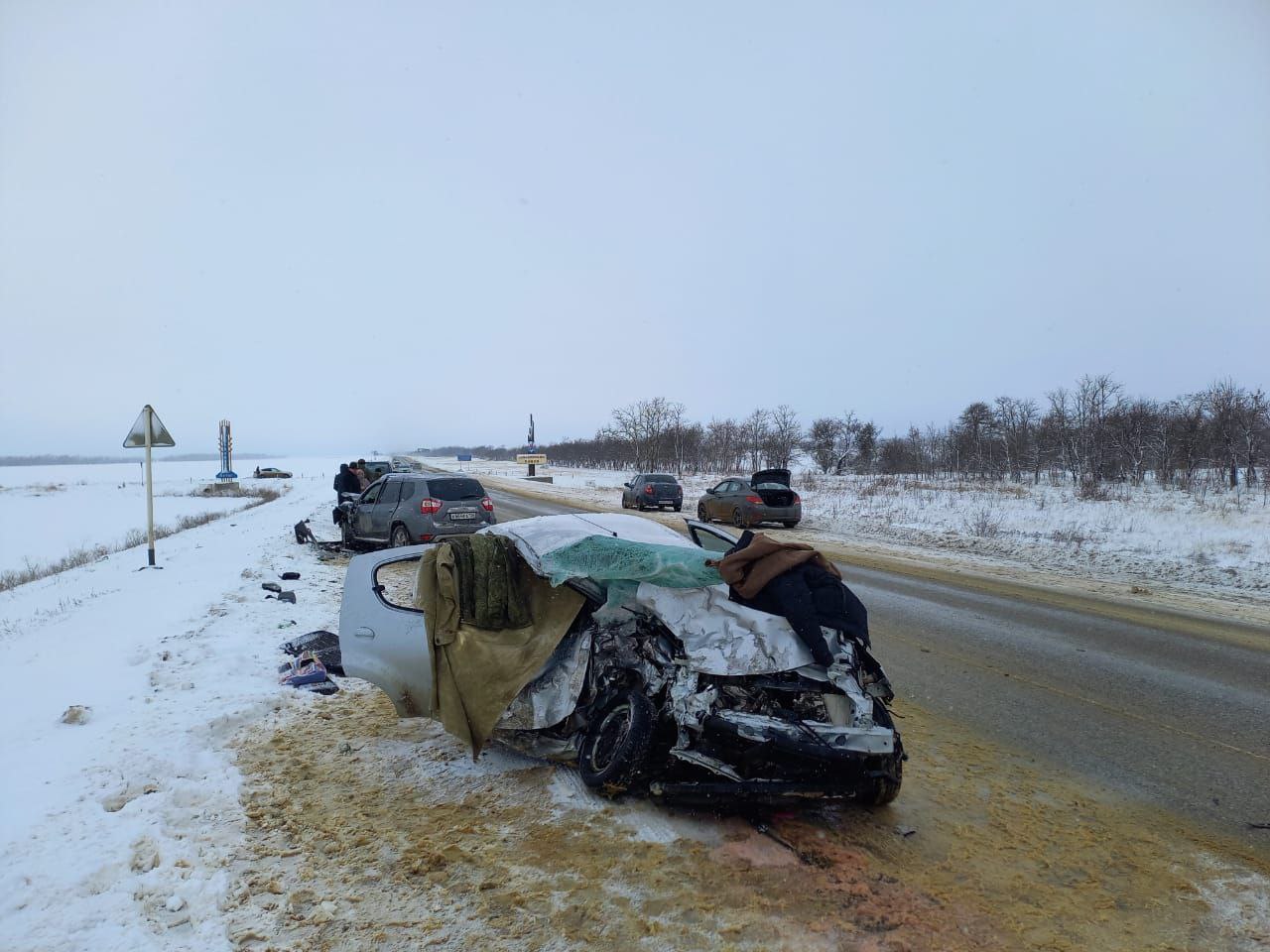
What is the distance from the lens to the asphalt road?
412cm

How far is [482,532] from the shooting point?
4867 millimetres

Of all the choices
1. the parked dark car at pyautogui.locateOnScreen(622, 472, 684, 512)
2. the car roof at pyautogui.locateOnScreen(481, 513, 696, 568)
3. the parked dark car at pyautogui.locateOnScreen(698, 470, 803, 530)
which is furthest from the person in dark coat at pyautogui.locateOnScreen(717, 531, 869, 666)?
the parked dark car at pyautogui.locateOnScreen(622, 472, 684, 512)

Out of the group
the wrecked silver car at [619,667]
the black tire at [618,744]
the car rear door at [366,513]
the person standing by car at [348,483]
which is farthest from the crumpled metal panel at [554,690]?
the person standing by car at [348,483]

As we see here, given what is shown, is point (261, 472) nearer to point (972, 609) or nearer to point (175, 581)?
point (175, 581)

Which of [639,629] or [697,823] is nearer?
[697,823]

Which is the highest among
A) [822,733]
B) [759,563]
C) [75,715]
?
[759,563]

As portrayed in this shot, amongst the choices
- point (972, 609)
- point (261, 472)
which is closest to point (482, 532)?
point (972, 609)

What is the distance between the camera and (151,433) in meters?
11.9

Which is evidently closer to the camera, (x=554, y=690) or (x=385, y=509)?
(x=554, y=690)

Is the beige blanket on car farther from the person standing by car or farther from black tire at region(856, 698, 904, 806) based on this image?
the person standing by car

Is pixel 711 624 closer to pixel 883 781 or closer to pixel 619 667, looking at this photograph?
pixel 619 667

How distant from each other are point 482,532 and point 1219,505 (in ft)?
71.7

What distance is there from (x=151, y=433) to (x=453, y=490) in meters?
5.30

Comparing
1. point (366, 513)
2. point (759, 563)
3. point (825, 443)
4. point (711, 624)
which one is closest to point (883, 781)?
point (711, 624)
